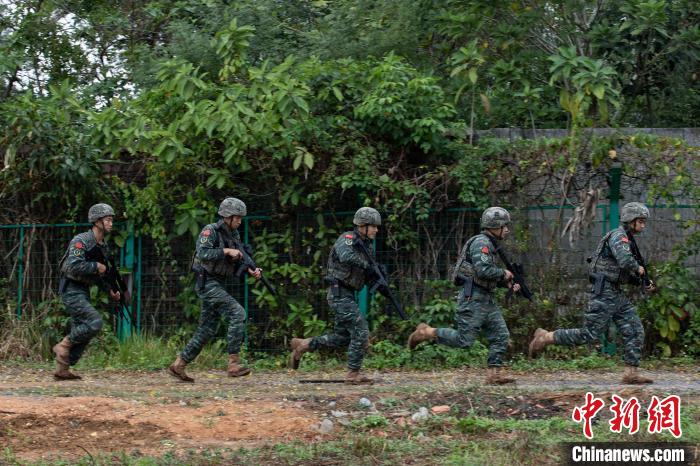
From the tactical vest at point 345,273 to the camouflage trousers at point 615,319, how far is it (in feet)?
7.70

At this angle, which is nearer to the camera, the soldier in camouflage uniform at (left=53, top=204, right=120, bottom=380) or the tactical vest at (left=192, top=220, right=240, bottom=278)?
the tactical vest at (left=192, top=220, right=240, bottom=278)

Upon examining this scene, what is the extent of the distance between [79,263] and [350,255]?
2901 mm

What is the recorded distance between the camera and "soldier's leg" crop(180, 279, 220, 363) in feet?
35.6

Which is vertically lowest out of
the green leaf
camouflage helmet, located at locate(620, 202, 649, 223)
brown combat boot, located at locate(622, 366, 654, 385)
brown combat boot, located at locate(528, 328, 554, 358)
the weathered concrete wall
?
brown combat boot, located at locate(622, 366, 654, 385)

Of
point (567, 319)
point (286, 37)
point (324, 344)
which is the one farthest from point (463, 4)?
point (324, 344)

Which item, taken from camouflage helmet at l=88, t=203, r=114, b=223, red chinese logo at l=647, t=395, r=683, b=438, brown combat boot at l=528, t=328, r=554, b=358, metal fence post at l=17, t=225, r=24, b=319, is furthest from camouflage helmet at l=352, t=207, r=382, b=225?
metal fence post at l=17, t=225, r=24, b=319

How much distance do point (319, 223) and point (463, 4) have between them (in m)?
3.68

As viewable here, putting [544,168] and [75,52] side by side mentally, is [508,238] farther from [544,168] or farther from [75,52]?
[75,52]

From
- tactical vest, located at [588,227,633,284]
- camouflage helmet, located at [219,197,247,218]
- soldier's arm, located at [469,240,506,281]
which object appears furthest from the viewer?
camouflage helmet, located at [219,197,247,218]

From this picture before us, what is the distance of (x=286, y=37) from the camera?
1562 centimetres

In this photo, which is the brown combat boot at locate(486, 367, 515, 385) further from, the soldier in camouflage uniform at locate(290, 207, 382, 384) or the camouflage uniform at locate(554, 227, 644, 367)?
the soldier in camouflage uniform at locate(290, 207, 382, 384)

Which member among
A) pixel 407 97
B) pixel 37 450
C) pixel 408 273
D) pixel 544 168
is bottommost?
pixel 37 450

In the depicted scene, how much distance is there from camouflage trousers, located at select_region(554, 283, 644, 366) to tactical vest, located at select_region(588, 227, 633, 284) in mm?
100

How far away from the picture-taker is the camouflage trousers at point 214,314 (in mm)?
10836
